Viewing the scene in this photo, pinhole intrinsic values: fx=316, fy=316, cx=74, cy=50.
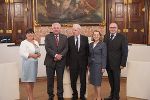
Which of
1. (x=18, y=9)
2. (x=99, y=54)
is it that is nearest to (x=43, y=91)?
(x=99, y=54)

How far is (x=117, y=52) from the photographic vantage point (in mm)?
6395

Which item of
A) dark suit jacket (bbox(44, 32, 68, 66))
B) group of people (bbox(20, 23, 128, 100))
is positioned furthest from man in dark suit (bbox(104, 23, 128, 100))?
dark suit jacket (bbox(44, 32, 68, 66))

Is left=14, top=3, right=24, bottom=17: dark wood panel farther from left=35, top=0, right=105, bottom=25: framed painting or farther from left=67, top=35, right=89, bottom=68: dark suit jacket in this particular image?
left=67, top=35, right=89, bottom=68: dark suit jacket

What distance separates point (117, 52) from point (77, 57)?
82cm

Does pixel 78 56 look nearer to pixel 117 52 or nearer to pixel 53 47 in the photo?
pixel 53 47

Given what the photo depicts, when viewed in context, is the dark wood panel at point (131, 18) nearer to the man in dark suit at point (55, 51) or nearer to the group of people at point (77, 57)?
the group of people at point (77, 57)

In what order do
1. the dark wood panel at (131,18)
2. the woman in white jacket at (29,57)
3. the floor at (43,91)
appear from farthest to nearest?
the dark wood panel at (131,18) → the floor at (43,91) → the woman in white jacket at (29,57)

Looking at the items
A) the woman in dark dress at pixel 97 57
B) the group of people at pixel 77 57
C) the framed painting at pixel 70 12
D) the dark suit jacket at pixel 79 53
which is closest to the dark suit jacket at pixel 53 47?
the group of people at pixel 77 57

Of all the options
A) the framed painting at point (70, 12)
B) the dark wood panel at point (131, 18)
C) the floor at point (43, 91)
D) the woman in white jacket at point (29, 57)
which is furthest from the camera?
the framed painting at point (70, 12)

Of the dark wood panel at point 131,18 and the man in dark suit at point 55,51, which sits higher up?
the dark wood panel at point 131,18

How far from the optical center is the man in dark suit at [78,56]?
6.45m

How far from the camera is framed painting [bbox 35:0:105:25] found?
43.1 feet

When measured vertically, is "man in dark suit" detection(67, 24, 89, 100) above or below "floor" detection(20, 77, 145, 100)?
above

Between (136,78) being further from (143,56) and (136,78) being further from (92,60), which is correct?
(143,56)
